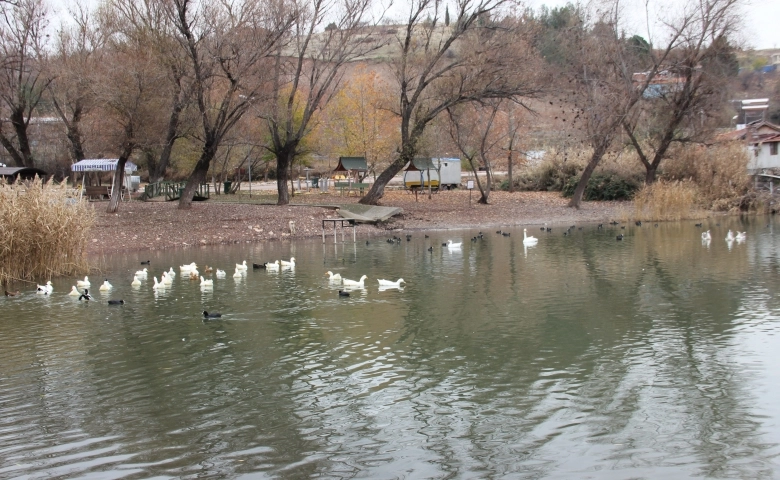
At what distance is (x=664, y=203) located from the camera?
132ft

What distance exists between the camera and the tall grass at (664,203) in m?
40.1

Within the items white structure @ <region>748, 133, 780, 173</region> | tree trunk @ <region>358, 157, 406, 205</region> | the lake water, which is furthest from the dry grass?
the lake water

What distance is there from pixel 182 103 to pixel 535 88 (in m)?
19.4

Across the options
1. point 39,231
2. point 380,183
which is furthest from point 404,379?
point 380,183

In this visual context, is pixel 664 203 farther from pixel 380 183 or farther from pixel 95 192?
pixel 95 192

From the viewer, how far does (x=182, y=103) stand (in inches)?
1388

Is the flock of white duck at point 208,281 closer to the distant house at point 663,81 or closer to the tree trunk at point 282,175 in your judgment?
the tree trunk at point 282,175

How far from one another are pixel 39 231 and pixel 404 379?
15259mm

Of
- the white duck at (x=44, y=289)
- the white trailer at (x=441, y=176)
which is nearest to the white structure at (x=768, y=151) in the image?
the white trailer at (x=441, y=176)

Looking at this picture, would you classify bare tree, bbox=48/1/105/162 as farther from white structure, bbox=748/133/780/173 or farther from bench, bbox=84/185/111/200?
white structure, bbox=748/133/780/173

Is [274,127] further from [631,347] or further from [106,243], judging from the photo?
[631,347]

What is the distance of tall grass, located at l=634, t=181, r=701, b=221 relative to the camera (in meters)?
40.1

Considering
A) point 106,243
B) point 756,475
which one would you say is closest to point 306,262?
point 106,243

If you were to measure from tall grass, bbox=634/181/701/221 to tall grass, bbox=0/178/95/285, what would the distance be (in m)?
29.0
